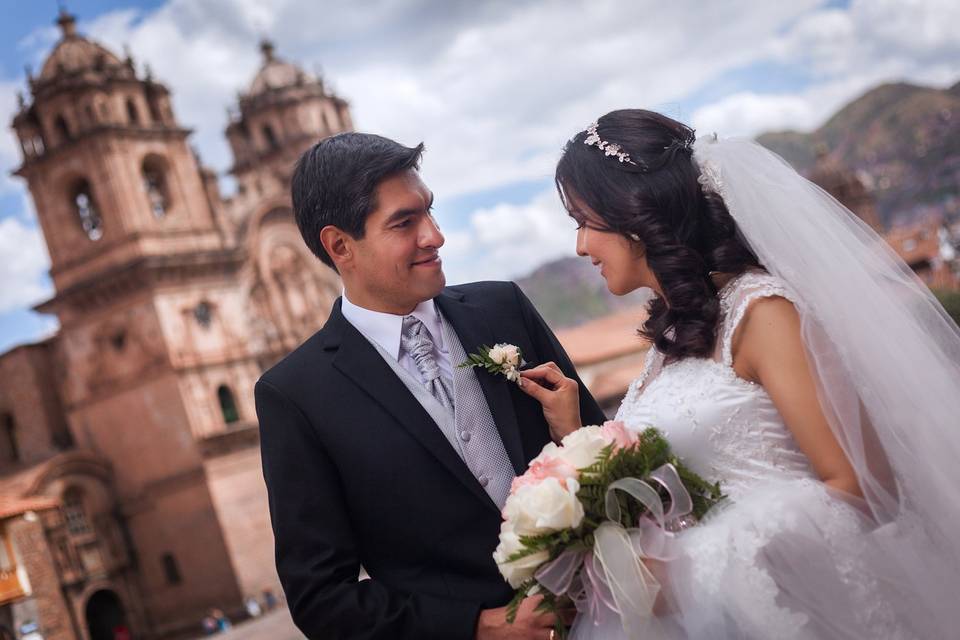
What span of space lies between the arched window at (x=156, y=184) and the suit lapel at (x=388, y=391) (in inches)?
1095

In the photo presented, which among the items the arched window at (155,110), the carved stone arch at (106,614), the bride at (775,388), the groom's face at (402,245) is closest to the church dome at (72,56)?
the arched window at (155,110)

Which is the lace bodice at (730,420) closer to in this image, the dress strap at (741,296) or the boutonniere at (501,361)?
the dress strap at (741,296)

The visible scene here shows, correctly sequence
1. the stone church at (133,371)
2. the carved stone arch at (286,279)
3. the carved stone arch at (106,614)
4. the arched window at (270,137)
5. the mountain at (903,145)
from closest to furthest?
the mountain at (903,145), the stone church at (133,371), the carved stone arch at (106,614), the carved stone arch at (286,279), the arched window at (270,137)

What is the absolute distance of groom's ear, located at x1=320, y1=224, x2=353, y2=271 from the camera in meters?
3.34

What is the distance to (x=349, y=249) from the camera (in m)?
3.35

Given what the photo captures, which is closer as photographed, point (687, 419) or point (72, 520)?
point (687, 419)

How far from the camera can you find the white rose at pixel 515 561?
2625 mm

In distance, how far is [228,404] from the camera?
29.1 m

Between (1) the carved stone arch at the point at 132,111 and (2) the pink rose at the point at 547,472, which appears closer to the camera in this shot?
(2) the pink rose at the point at 547,472

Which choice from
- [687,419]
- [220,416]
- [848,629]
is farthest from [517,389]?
[220,416]

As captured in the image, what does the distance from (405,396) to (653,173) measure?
3.78 feet

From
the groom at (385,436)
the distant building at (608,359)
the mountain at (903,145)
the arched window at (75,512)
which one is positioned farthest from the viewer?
the distant building at (608,359)

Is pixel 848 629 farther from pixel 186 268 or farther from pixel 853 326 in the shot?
pixel 186 268

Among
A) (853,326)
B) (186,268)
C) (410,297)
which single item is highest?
(186,268)
